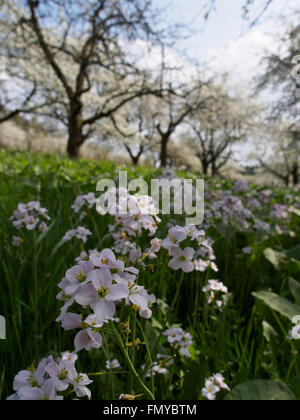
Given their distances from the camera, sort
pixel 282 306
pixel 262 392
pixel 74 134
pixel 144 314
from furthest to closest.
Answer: pixel 74 134
pixel 282 306
pixel 262 392
pixel 144 314

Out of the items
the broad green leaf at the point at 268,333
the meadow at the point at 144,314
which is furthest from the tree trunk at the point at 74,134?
the broad green leaf at the point at 268,333

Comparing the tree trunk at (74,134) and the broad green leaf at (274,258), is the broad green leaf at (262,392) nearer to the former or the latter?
A: the broad green leaf at (274,258)

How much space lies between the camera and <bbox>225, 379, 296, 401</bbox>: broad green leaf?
82 cm

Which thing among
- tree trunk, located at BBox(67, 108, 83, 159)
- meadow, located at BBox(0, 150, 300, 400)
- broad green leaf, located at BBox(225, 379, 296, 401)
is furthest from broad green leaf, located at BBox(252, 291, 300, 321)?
tree trunk, located at BBox(67, 108, 83, 159)

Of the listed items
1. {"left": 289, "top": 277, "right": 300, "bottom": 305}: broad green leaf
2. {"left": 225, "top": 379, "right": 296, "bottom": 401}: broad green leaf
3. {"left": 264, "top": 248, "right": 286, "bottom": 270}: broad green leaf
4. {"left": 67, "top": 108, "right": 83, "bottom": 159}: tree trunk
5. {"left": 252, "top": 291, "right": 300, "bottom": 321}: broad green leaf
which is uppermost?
{"left": 67, "top": 108, "right": 83, "bottom": 159}: tree trunk

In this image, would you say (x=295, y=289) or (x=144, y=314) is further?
(x=295, y=289)

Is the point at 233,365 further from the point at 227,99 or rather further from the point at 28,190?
the point at 227,99

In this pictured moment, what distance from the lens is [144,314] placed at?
27.4 inches

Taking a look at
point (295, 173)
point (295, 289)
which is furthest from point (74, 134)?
point (295, 173)

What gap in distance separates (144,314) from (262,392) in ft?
1.47

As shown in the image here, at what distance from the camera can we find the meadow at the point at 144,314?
584 mm

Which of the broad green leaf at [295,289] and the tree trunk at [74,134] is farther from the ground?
the tree trunk at [74,134]

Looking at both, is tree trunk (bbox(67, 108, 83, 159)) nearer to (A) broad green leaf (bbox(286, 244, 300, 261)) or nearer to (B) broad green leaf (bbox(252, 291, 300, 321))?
(A) broad green leaf (bbox(286, 244, 300, 261))

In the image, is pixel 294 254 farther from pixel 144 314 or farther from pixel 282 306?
pixel 144 314
